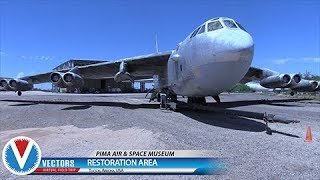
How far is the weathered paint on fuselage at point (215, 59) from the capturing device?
1048 centimetres

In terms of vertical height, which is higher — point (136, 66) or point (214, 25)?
point (214, 25)

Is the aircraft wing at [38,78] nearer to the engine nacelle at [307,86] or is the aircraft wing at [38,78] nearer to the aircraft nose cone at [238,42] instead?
the aircraft nose cone at [238,42]

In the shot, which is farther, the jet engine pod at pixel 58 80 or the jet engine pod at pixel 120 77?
the jet engine pod at pixel 58 80

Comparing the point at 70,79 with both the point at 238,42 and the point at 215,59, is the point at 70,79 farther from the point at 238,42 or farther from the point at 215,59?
the point at 238,42

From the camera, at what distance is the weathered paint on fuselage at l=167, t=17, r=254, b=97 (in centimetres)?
1048

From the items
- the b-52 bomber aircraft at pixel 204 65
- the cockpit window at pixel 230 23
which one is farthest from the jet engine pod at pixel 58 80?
the cockpit window at pixel 230 23

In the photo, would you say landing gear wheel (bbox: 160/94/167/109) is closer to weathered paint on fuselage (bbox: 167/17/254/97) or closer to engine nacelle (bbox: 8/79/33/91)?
weathered paint on fuselage (bbox: 167/17/254/97)

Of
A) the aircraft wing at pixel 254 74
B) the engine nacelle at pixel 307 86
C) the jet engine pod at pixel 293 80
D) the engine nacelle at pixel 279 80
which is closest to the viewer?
the engine nacelle at pixel 279 80

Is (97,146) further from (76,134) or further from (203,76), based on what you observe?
→ (203,76)

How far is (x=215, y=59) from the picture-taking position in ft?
36.3

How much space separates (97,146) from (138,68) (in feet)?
48.0

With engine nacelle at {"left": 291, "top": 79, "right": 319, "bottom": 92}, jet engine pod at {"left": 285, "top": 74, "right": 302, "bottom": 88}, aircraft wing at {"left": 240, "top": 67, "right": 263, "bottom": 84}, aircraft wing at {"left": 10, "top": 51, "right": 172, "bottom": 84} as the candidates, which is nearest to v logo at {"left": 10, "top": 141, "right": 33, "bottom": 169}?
aircraft wing at {"left": 10, "top": 51, "right": 172, "bottom": 84}

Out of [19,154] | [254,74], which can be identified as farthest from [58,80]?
[19,154]

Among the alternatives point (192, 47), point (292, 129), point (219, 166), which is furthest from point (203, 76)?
point (219, 166)
